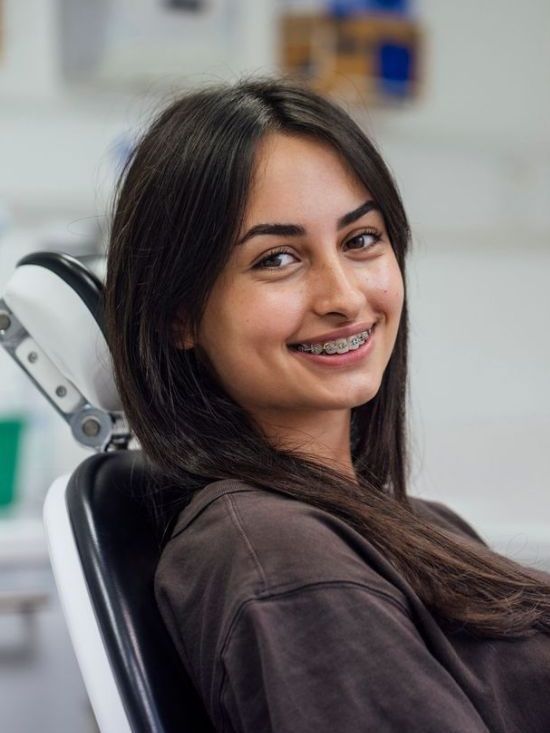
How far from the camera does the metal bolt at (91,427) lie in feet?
3.93

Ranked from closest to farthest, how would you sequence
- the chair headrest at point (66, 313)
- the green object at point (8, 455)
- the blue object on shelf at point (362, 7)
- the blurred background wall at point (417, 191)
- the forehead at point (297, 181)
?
the forehead at point (297, 181), the chair headrest at point (66, 313), the green object at point (8, 455), the blurred background wall at point (417, 191), the blue object on shelf at point (362, 7)

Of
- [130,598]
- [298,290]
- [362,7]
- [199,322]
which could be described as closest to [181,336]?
[199,322]

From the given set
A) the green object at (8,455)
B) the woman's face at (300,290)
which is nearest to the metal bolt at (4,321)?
the woman's face at (300,290)

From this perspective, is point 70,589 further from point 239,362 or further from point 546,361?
point 546,361

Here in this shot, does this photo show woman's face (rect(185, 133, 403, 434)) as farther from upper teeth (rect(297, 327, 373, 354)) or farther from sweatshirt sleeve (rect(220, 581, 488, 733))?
sweatshirt sleeve (rect(220, 581, 488, 733))

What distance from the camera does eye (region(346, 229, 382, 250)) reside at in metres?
1.08

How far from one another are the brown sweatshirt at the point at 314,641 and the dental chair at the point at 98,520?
0.03 meters

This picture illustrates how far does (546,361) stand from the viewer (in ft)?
13.3

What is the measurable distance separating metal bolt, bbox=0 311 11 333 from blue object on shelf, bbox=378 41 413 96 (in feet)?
9.61

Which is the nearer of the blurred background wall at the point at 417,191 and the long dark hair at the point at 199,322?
the long dark hair at the point at 199,322

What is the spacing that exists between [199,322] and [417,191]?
3039mm

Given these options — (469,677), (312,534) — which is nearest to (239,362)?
(312,534)

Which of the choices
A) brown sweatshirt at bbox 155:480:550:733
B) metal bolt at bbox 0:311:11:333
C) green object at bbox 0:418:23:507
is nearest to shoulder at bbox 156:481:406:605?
brown sweatshirt at bbox 155:480:550:733

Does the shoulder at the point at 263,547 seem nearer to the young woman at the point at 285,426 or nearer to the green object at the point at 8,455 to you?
the young woman at the point at 285,426
